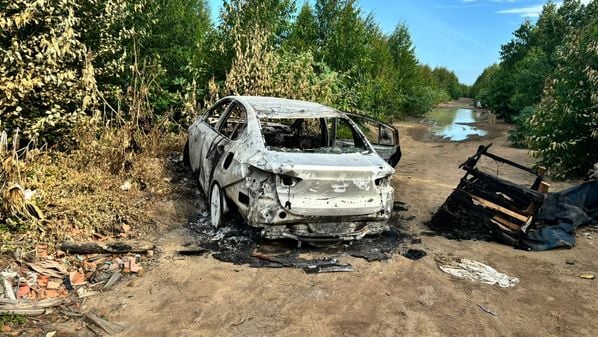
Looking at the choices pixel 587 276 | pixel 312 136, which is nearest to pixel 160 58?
pixel 312 136

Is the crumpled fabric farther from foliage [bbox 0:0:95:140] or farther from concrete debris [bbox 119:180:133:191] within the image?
foliage [bbox 0:0:95:140]

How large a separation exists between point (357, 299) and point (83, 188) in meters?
3.87

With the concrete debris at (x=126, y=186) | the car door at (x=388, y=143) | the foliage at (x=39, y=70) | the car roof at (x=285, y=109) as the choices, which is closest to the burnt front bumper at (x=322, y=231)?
the car roof at (x=285, y=109)

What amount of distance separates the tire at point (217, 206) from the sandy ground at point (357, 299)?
40 centimetres

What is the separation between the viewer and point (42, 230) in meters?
4.73

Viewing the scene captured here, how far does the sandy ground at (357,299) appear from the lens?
3598 millimetres

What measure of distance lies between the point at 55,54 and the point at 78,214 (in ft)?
8.37

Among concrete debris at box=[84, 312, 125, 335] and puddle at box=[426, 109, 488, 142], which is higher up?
puddle at box=[426, 109, 488, 142]

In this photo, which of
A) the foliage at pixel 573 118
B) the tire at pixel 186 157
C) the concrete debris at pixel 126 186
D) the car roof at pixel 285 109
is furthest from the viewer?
the foliage at pixel 573 118

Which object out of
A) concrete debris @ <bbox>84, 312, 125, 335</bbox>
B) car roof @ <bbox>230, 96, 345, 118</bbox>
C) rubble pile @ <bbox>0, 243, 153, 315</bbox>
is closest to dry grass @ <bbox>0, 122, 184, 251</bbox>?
rubble pile @ <bbox>0, 243, 153, 315</bbox>

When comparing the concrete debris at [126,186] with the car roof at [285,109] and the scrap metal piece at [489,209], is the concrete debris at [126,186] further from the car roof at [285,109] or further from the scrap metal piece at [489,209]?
the scrap metal piece at [489,209]

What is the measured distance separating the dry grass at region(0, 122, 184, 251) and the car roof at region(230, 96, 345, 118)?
1.98 m

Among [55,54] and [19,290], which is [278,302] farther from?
[55,54]

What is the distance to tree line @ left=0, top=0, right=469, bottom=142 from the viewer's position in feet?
20.5
